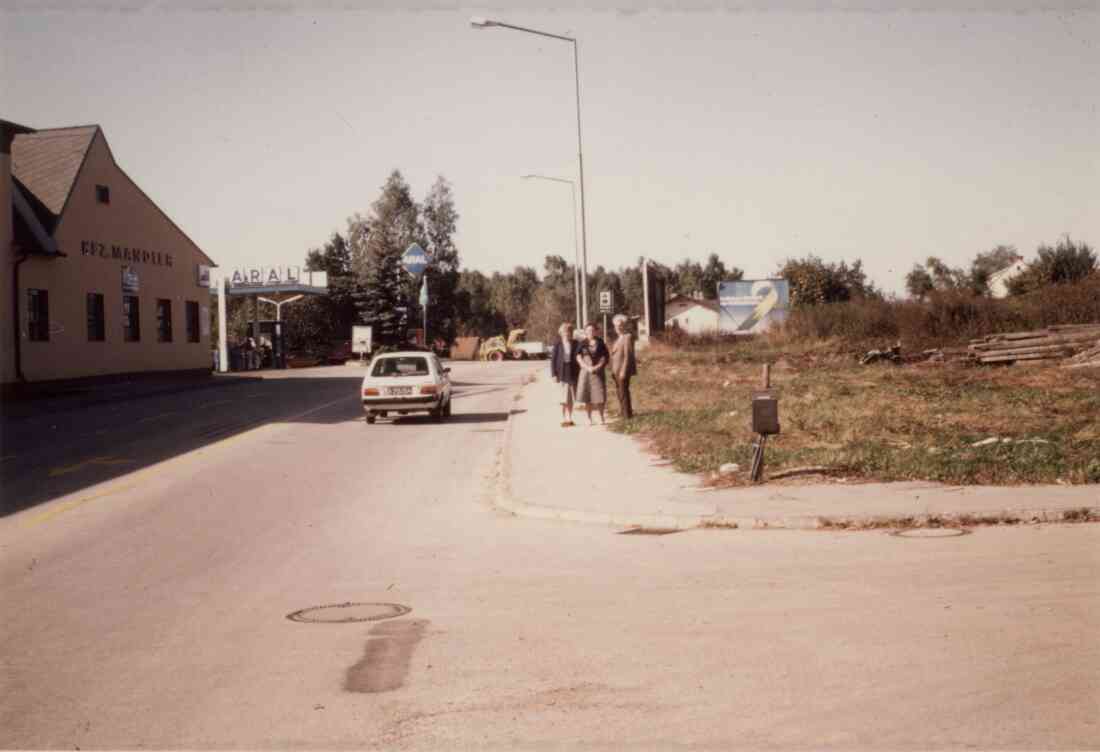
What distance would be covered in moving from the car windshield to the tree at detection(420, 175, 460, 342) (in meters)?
70.4

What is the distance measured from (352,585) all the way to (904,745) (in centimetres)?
461

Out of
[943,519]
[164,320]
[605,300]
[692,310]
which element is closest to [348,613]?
[943,519]

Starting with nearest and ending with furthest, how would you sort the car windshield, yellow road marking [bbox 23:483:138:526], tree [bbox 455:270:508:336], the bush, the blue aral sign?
yellow road marking [bbox 23:483:138:526] < the car windshield < the bush < the blue aral sign < tree [bbox 455:270:508:336]

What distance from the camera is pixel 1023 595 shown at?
6840 mm

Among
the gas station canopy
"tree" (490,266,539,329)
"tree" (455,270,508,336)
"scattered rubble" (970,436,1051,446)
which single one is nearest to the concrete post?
the gas station canopy

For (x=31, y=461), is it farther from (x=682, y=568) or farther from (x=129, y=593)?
(x=682, y=568)

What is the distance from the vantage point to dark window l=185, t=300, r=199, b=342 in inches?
1960

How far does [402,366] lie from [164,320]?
85.2 feet

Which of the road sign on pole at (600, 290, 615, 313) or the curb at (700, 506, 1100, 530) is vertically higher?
the road sign on pole at (600, 290, 615, 313)

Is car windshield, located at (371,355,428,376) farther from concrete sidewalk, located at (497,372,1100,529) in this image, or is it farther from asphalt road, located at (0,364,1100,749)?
asphalt road, located at (0,364,1100,749)

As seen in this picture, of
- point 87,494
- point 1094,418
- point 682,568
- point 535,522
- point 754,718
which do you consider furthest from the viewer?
point 1094,418

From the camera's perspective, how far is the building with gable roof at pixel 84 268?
35.6 meters

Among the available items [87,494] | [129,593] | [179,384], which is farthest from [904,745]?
[179,384]

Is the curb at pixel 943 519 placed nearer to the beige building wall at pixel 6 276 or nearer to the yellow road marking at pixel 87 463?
the yellow road marking at pixel 87 463
